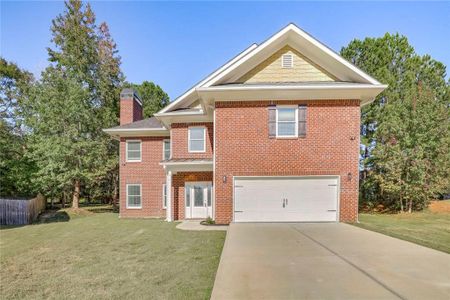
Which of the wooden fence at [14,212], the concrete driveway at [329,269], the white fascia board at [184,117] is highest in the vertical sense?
the white fascia board at [184,117]

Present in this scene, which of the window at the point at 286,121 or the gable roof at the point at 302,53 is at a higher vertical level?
the gable roof at the point at 302,53

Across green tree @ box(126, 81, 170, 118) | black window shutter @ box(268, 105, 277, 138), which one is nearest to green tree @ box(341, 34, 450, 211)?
black window shutter @ box(268, 105, 277, 138)

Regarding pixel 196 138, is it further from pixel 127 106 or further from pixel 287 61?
pixel 127 106

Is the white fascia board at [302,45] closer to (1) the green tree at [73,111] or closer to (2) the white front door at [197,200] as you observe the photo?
(2) the white front door at [197,200]

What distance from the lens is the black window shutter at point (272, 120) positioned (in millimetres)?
10844

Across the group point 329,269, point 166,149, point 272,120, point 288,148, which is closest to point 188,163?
point 166,149

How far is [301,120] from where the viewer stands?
1086 cm

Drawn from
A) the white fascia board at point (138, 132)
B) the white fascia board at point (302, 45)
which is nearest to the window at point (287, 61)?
the white fascia board at point (302, 45)

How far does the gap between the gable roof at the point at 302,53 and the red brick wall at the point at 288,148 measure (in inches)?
40.9

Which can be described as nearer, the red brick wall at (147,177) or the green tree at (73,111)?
A: the red brick wall at (147,177)

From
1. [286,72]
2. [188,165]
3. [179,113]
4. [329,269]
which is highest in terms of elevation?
[286,72]

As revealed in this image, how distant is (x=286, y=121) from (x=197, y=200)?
6.58m

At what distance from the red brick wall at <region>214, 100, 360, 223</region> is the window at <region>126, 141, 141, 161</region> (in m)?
7.93

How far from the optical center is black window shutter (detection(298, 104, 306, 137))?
10.8 meters
